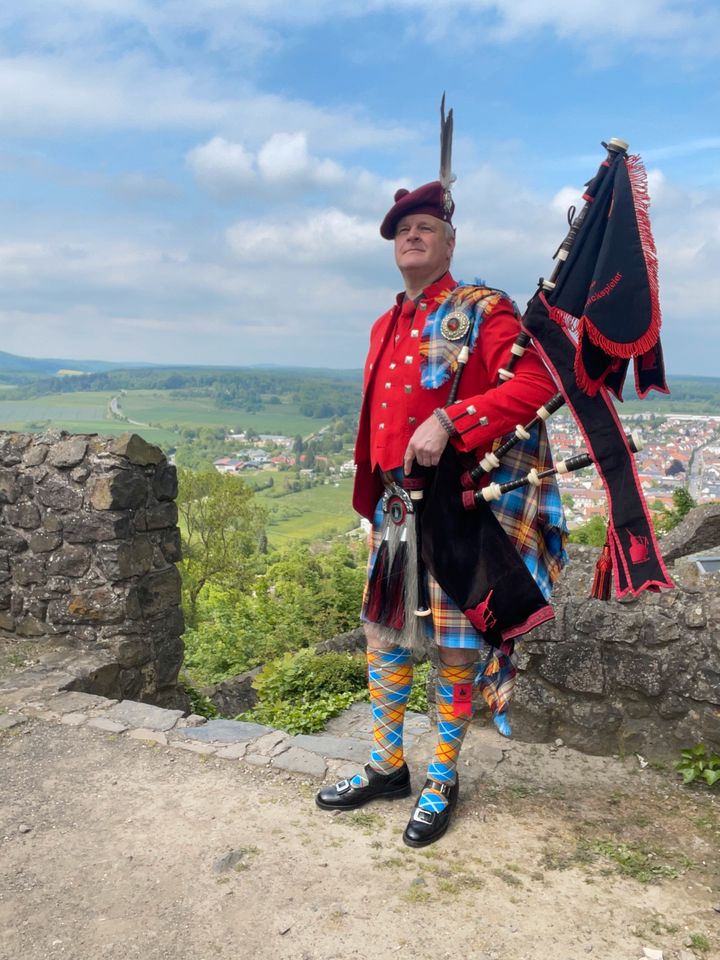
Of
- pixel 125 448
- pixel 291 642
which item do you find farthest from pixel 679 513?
pixel 125 448

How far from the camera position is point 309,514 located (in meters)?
44.2

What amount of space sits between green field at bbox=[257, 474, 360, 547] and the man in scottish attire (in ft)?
95.6

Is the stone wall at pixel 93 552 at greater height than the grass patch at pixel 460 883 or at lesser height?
greater

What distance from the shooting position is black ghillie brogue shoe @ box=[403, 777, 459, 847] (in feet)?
8.59

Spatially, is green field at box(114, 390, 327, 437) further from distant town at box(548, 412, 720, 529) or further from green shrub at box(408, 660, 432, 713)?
green shrub at box(408, 660, 432, 713)

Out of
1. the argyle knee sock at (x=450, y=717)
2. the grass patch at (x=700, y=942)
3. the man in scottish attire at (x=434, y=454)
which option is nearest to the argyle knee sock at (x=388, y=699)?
the man in scottish attire at (x=434, y=454)

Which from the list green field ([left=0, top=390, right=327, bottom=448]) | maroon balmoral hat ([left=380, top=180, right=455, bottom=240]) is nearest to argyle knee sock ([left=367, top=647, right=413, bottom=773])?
maroon balmoral hat ([left=380, top=180, right=455, bottom=240])

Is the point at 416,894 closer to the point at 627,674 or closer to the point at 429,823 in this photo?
the point at 429,823

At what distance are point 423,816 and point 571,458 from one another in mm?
1386

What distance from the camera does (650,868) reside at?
248 cm

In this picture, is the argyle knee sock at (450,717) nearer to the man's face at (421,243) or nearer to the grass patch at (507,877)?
the grass patch at (507,877)

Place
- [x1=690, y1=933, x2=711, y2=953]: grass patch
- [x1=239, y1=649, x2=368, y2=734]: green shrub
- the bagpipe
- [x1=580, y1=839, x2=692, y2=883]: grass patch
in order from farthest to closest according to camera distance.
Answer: [x1=239, y1=649, x2=368, y2=734]: green shrub, [x1=580, y1=839, x2=692, y2=883]: grass patch, the bagpipe, [x1=690, y1=933, x2=711, y2=953]: grass patch

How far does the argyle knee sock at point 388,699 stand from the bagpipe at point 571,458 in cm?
19

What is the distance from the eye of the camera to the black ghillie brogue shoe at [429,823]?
8.59ft
